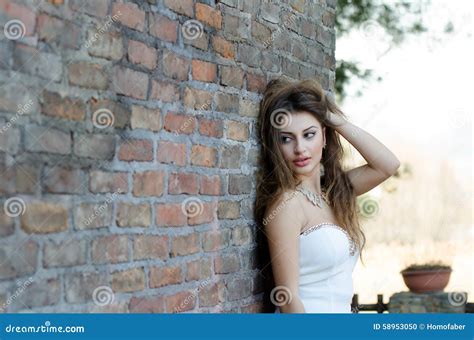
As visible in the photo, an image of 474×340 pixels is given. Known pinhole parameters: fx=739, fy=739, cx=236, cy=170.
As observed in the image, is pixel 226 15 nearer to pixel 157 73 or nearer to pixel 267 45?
pixel 267 45

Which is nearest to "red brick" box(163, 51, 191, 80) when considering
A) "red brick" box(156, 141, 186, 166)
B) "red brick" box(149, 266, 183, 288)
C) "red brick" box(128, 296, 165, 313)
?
"red brick" box(156, 141, 186, 166)

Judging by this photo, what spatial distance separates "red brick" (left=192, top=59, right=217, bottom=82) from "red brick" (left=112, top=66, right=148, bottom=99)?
323mm

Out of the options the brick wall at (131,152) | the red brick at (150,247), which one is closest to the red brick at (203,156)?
the brick wall at (131,152)

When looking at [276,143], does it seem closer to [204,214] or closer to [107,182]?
[204,214]

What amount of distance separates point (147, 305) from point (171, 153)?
1.79 feet

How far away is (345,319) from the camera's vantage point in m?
2.90

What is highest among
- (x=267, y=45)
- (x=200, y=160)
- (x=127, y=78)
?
(x=267, y=45)

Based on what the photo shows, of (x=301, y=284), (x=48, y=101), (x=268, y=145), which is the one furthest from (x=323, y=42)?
(x=48, y=101)

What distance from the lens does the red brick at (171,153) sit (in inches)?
103

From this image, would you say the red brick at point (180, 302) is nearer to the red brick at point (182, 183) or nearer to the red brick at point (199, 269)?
the red brick at point (199, 269)

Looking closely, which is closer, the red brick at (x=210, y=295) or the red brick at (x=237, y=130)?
the red brick at (x=210, y=295)

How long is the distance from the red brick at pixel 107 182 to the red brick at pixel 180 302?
0.47m

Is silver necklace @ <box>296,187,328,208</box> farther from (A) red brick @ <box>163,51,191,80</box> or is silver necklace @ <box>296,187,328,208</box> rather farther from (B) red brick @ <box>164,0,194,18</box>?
(B) red brick @ <box>164,0,194,18</box>

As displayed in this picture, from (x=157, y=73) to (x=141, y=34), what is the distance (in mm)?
150
